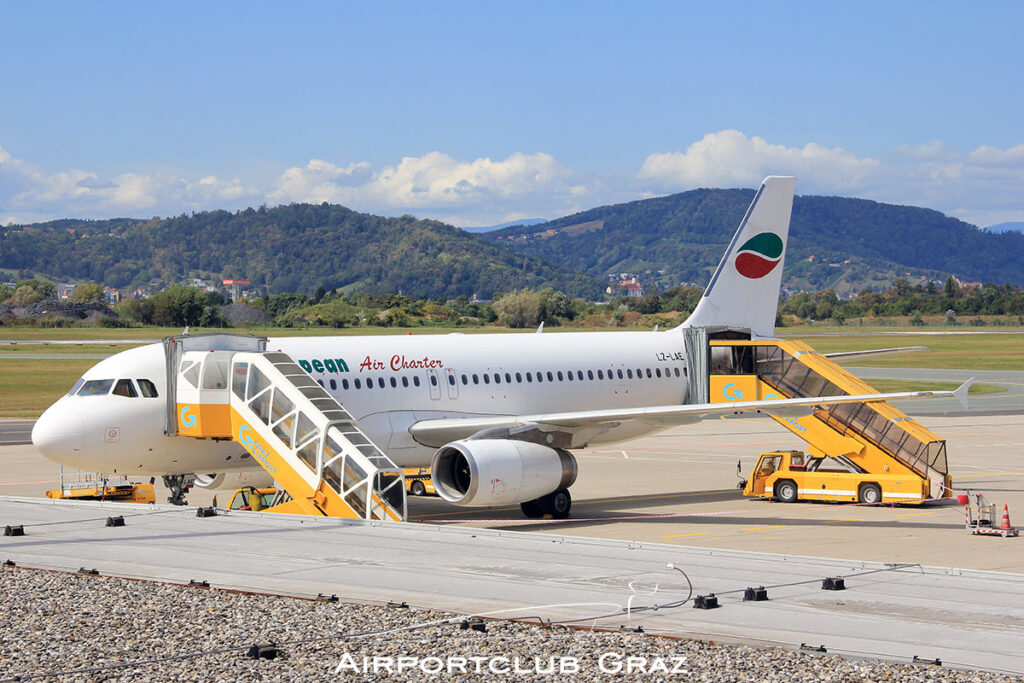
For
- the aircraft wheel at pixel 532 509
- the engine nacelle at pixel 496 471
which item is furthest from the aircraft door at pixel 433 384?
the aircraft wheel at pixel 532 509

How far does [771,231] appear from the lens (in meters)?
37.8

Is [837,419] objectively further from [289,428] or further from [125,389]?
[125,389]

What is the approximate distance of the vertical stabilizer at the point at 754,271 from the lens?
37188 mm

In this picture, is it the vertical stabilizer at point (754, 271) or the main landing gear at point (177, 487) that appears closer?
the main landing gear at point (177, 487)

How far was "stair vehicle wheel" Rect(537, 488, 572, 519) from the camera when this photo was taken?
91.0ft

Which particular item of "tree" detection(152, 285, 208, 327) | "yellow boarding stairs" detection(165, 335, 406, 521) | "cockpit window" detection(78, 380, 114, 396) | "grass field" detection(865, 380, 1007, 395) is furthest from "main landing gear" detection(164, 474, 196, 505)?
"tree" detection(152, 285, 208, 327)

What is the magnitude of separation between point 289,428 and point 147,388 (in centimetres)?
396

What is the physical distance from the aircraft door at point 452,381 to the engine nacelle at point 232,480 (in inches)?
194

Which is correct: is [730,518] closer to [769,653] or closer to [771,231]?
[771,231]

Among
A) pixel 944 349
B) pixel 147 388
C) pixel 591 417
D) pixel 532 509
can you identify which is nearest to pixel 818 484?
→ pixel 591 417

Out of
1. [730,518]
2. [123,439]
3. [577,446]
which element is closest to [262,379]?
[123,439]

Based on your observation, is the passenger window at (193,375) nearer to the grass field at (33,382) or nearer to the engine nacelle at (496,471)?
the engine nacelle at (496,471)

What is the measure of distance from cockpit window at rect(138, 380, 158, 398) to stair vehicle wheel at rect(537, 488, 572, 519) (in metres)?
9.02

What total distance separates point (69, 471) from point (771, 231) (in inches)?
913
